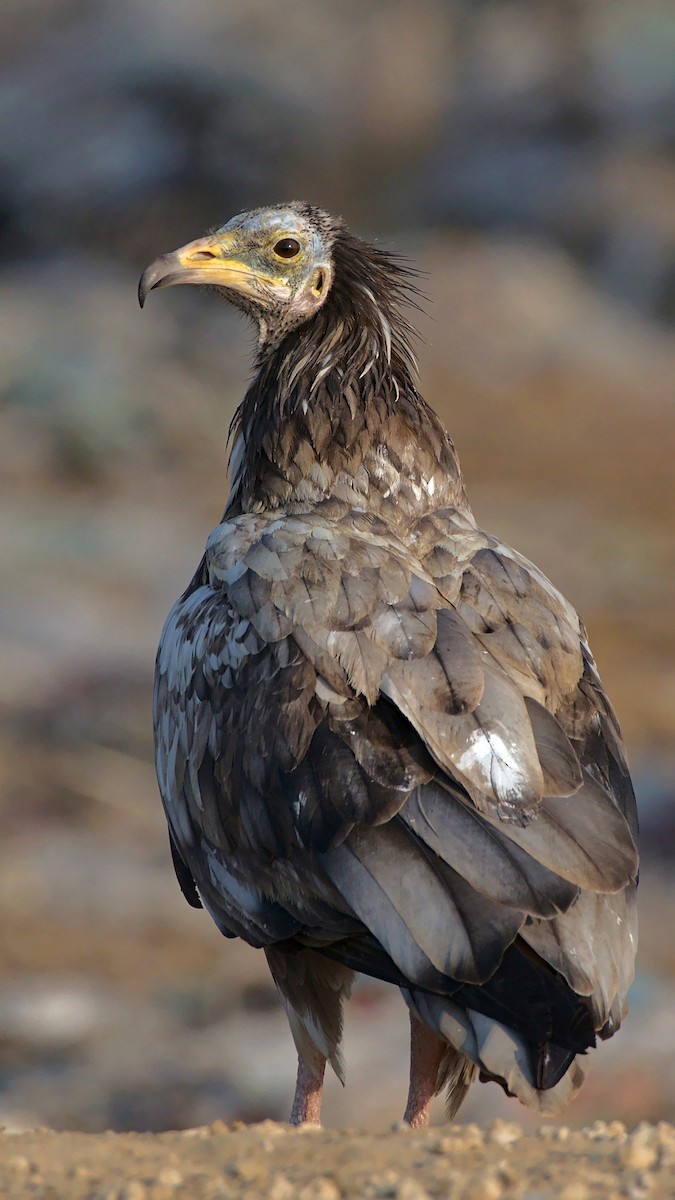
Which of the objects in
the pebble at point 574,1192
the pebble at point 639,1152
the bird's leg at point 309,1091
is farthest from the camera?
the bird's leg at point 309,1091

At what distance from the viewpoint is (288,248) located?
6.44 metres

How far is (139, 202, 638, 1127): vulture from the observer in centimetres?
447

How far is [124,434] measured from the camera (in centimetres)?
2012

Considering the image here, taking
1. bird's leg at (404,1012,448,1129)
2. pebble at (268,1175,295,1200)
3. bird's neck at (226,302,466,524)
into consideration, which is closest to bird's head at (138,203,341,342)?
bird's neck at (226,302,466,524)

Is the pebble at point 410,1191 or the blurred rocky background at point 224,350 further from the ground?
the blurred rocky background at point 224,350

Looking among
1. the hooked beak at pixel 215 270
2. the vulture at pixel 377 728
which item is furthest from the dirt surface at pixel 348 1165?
the hooked beak at pixel 215 270

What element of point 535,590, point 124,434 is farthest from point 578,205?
point 535,590

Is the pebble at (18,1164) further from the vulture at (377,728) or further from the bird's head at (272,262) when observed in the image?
the bird's head at (272,262)

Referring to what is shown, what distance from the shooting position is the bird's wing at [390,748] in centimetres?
454

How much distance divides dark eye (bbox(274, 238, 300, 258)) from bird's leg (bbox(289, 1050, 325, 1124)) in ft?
9.75

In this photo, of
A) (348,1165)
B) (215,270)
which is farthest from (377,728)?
(215,270)

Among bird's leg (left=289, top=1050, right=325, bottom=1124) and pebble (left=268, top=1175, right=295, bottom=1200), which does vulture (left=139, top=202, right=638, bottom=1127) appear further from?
pebble (left=268, top=1175, right=295, bottom=1200)

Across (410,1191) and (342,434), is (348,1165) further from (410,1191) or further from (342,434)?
(342,434)

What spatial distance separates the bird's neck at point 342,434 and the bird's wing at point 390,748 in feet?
0.69
